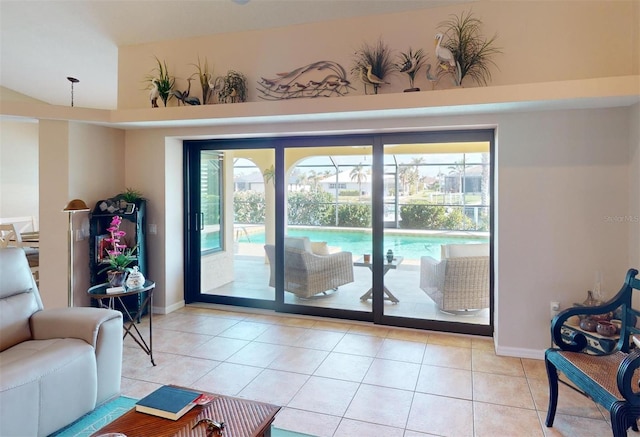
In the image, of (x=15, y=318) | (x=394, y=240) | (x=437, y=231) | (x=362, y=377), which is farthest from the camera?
(x=394, y=240)

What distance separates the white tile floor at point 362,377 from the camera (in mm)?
2590

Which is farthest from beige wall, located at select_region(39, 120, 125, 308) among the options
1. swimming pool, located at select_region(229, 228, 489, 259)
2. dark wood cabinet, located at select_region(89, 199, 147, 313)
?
swimming pool, located at select_region(229, 228, 489, 259)

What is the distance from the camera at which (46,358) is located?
2.38 m

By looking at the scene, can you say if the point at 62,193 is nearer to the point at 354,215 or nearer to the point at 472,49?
the point at 354,215

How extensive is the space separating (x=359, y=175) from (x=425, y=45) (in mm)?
1551

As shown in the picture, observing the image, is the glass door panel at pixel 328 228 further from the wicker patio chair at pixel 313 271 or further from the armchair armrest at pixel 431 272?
the armchair armrest at pixel 431 272

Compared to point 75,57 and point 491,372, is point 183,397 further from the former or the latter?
point 75,57

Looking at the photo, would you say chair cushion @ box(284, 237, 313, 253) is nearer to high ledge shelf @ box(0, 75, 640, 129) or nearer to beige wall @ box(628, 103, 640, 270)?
high ledge shelf @ box(0, 75, 640, 129)

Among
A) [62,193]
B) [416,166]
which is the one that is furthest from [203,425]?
[62,193]

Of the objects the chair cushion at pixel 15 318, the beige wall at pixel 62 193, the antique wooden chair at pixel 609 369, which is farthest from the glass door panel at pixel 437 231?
the beige wall at pixel 62 193

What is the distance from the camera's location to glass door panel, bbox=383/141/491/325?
164 inches

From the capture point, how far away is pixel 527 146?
359cm

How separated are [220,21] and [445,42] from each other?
2.55m

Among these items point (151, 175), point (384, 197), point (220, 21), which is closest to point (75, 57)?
point (151, 175)
